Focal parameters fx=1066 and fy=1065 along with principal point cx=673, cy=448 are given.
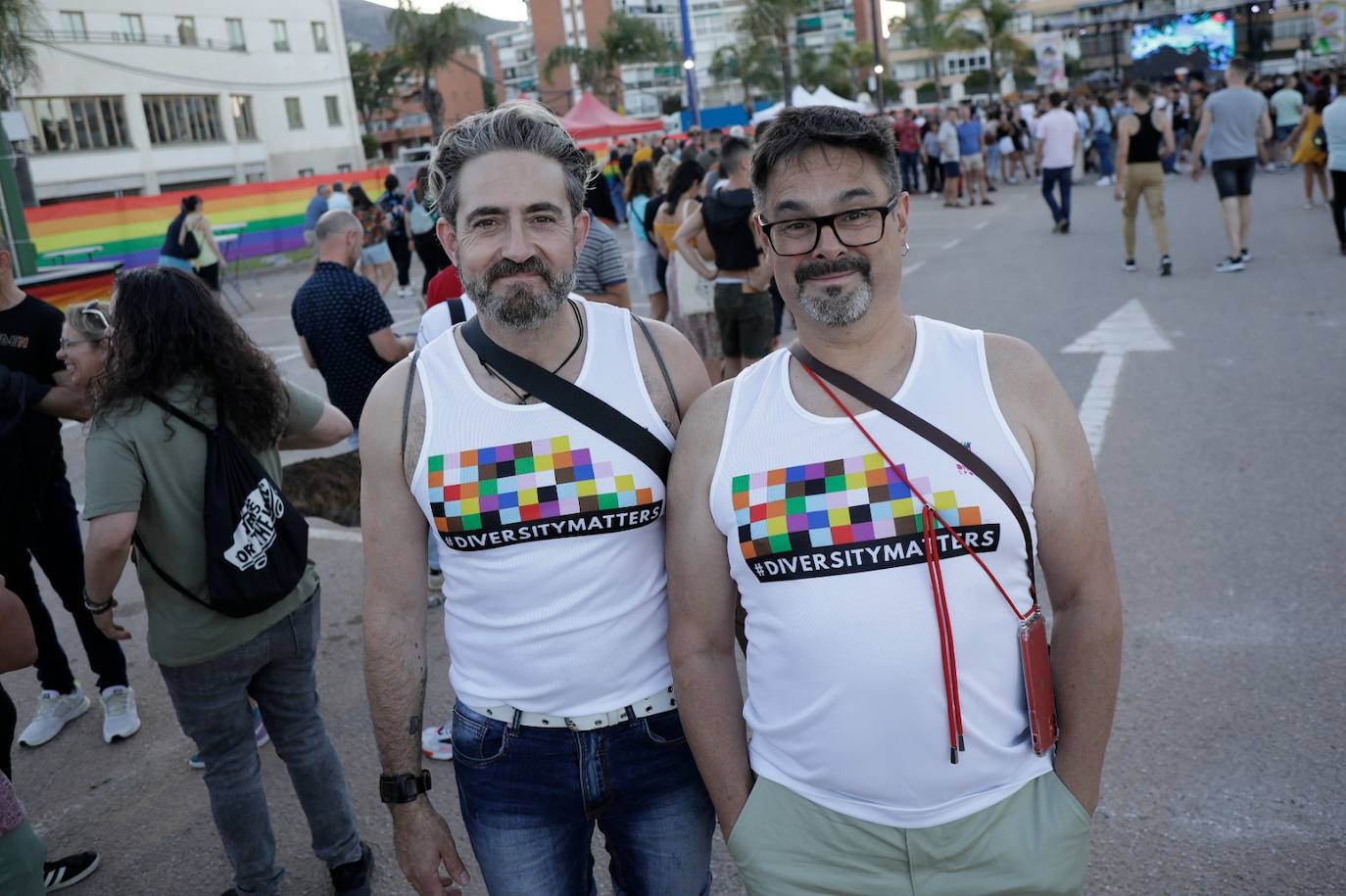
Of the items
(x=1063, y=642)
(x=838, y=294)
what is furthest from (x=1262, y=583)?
(x=838, y=294)

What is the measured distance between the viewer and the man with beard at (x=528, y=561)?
2.01 m

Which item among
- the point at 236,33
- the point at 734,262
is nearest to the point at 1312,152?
the point at 734,262

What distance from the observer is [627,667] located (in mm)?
2051

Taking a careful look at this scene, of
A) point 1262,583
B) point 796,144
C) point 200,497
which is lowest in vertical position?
point 1262,583

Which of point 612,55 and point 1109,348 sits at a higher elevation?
point 612,55

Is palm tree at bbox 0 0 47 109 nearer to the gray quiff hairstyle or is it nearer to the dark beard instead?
the gray quiff hairstyle

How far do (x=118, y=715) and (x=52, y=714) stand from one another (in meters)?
0.33

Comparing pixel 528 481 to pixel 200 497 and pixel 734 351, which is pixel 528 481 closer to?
pixel 200 497

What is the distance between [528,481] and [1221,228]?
14.9m

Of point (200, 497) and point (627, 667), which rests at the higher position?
point (200, 497)

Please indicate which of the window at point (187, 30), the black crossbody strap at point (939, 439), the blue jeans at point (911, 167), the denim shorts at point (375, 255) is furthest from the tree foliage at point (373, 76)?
the black crossbody strap at point (939, 439)

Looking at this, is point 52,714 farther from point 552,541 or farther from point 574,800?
point 552,541

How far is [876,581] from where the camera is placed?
179 centimetres

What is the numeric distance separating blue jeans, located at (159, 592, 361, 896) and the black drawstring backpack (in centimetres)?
16
